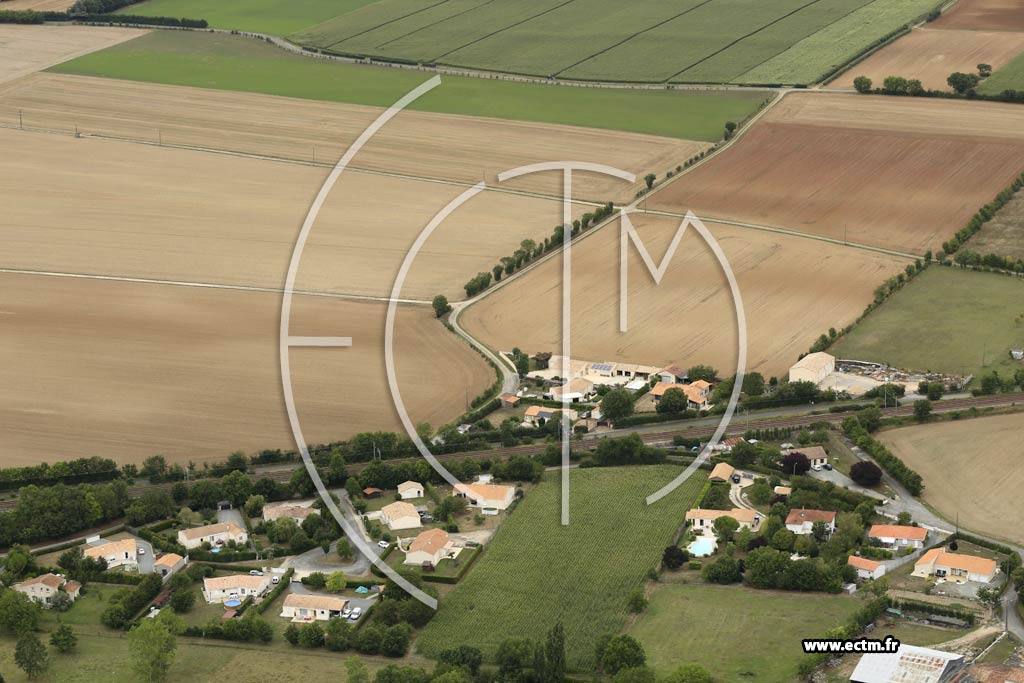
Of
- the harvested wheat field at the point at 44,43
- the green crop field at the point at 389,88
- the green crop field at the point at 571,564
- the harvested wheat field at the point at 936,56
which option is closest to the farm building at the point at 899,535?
the green crop field at the point at 571,564

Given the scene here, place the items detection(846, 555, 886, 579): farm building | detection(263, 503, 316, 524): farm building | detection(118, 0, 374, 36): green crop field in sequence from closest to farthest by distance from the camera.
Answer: detection(846, 555, 886, 579): farm building < detection(263, 503, 316, 524): farm building < detection(118, 0, 374, 36): green crop field

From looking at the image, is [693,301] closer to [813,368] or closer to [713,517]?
[813,368]

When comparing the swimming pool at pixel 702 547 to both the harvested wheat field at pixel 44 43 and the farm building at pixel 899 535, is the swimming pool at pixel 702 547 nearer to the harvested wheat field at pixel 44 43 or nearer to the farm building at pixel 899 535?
the farm building at pixel 899 535

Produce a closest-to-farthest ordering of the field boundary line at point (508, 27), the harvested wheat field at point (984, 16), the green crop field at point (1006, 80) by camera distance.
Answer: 1. the green crop field at point (1006, 80)
2. the field boundary line at point (508, 27)
3. the harvested wheat field at point (984, 16)

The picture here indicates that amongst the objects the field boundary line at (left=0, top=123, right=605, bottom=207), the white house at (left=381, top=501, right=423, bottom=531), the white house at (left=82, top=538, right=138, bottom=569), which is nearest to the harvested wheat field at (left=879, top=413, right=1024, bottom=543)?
the white house at (left=381, top=501, right=423, bottom=531)

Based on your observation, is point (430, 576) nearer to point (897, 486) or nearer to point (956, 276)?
point (897, 486)

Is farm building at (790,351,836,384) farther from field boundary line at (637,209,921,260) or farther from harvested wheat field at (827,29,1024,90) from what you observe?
harvested wheat field at (827,29,1024,90)
